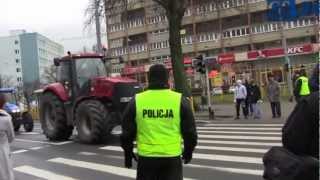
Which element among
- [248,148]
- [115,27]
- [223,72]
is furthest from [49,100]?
[115,27]

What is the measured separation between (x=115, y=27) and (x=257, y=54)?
1093 inches

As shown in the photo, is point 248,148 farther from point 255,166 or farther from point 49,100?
point 49,100

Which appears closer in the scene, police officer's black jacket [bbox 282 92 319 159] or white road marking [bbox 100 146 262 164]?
police officer's black jacket [bbox 282 92 319 159]

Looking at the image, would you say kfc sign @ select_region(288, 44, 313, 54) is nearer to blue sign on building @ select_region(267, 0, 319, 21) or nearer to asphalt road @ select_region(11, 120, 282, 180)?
blue sign on building @ select_region(267, 0, 319, 21)

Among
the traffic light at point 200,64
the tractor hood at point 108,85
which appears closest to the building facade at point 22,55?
the traffic light at point 200,64

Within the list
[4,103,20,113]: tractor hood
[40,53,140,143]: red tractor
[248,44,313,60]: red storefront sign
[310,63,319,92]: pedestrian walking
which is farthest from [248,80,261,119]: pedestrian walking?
[248,44,313,60]: red storefront sign

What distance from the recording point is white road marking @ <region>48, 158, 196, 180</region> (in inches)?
446

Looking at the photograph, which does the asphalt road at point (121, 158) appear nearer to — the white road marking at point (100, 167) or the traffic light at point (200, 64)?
the white road marking at point (100, 167)

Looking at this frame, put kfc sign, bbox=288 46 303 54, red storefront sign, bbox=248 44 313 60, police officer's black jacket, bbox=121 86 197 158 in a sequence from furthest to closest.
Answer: kfc sign, bbox=288 46 303 54 → red storefront sign, bbox=248 44 313 60 → police officer's black jacket, bbox=121 86 197 158

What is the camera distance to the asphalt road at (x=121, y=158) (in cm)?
1096

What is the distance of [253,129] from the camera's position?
19.2 m

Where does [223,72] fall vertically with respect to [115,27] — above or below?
below

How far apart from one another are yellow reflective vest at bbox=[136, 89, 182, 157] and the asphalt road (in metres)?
4.27

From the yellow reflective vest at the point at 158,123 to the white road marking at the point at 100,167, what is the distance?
516cm
